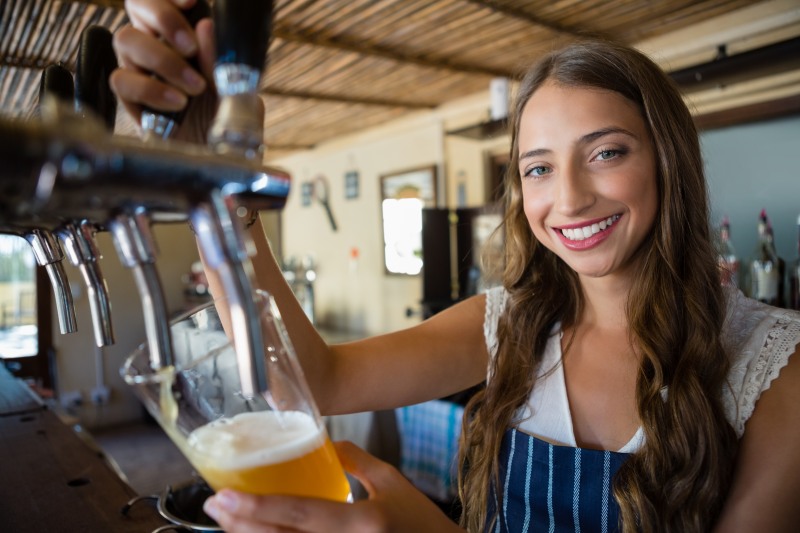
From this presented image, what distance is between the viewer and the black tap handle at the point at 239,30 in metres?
0.42

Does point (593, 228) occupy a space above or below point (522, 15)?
below

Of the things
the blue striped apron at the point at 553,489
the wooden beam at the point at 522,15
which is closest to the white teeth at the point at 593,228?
the blue striped apron at the point at 553,489

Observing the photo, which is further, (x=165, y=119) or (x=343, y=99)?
(x=343, y=99)

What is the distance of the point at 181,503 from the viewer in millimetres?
1397

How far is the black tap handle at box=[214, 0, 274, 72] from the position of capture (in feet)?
1.37

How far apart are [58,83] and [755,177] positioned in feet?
10.7

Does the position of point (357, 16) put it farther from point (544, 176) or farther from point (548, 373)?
point (548, 373)

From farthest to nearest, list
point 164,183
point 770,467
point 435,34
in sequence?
1. point 435,34
2. point 770,467
3. point 164,183

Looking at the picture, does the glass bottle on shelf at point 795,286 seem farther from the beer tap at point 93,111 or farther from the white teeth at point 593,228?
the beer tap at point 93,111

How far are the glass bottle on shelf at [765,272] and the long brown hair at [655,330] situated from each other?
1.63m

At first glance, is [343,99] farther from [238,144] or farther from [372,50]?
[238,144]

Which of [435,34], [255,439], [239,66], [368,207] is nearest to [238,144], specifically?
[239,66]

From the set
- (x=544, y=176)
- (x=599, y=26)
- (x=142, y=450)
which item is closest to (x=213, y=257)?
(x=544, y=176)

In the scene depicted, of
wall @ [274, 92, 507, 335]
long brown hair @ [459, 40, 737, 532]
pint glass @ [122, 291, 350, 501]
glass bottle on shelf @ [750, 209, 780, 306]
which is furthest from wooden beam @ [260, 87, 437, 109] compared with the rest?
pint glass @ [122, 291, 350, 501]
